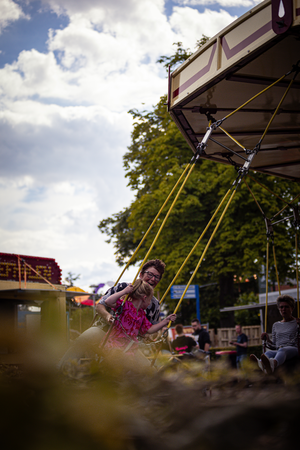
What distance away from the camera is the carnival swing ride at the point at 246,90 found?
325 centimetres

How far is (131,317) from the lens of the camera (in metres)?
3.20

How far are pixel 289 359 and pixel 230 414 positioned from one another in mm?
4255

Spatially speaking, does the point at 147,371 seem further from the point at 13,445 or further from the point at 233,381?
the point at 13,445

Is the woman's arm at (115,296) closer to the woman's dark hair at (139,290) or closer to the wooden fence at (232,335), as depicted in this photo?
the woman's dark hair at (139,290)

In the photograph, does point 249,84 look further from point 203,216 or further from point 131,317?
point 203,216

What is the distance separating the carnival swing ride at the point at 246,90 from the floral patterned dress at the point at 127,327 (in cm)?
38

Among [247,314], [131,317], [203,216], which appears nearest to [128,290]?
[131,317]

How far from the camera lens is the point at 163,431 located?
2.47 ft

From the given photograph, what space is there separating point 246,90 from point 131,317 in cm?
285

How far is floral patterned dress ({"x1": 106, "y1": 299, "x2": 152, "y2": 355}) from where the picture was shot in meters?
3.03

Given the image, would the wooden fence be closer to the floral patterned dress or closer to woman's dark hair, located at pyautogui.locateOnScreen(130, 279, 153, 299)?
the floral patterned dress

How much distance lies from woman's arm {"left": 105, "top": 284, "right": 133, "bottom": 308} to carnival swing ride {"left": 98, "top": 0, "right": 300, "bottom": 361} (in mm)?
255

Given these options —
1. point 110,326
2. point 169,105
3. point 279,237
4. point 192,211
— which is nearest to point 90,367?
point 110,326

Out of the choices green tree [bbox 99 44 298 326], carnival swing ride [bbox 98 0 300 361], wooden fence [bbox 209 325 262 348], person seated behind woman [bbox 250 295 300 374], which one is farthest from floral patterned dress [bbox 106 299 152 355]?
wooden fence [bbox 209 325 262 348]
